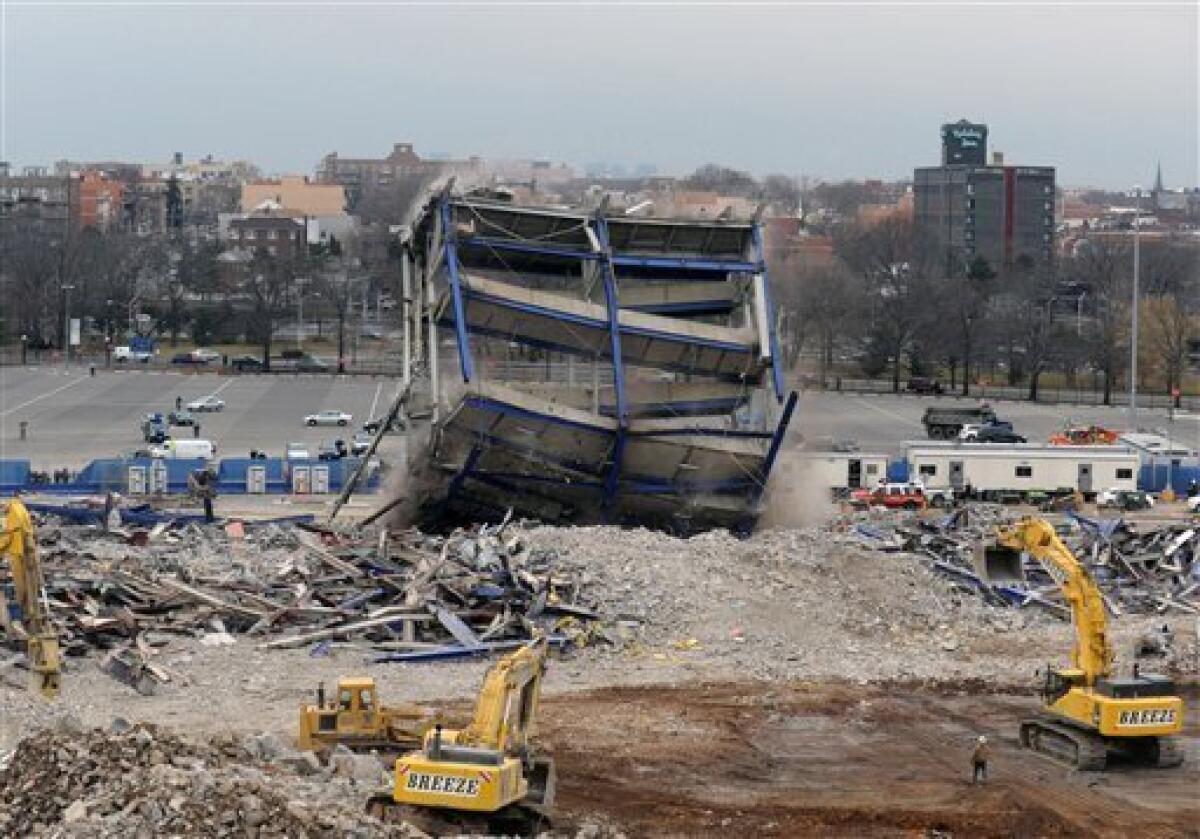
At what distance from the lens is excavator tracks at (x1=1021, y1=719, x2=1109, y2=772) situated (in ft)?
70.6

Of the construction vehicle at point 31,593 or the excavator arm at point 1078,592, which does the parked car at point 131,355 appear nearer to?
the construction vehicle at point 31,593

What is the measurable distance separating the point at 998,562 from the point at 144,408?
52.5 m

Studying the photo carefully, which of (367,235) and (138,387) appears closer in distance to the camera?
(138,387)

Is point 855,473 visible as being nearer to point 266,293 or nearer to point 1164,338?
point 1164,338

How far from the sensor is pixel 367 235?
429 feet

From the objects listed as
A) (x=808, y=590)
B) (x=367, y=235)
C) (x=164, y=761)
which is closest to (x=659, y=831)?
(x=164, y=761)

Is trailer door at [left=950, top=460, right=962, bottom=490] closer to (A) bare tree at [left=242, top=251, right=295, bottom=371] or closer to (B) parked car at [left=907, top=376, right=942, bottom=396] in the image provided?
(B) parked car at [left=907, top=376, right=942, bottom=396]

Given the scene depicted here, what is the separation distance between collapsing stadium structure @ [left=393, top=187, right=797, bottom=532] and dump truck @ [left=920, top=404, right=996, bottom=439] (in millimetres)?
28574

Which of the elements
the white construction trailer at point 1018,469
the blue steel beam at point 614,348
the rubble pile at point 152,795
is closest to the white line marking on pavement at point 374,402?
the white construction trailer at point 1018,469

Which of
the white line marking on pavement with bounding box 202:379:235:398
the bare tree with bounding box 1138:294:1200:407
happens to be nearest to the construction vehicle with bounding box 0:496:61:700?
the white line marking on pavement with bounding box 202:379:235:398

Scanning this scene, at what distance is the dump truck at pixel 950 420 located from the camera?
212 feet

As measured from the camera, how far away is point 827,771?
21.9 metres

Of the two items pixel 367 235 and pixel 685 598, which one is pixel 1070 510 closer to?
pixel 685 598

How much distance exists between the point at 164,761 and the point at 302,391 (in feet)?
211
